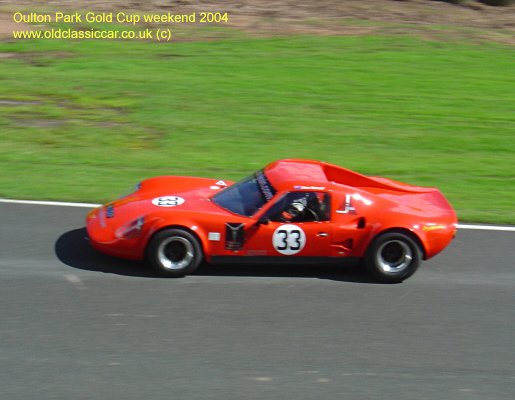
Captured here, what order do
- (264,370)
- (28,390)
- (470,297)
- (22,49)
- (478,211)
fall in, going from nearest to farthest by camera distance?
1. (28,390)
2. (264,370)
3. (470,297)
4. (478,211)
5. (22,49)

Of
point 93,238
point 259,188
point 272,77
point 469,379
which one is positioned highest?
point 272,77

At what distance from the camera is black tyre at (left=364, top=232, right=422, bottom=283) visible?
695 centimetres

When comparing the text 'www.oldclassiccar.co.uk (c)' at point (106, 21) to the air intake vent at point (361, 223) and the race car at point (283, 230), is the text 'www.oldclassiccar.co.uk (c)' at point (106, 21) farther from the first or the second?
the air intake vent at point (361, 223)

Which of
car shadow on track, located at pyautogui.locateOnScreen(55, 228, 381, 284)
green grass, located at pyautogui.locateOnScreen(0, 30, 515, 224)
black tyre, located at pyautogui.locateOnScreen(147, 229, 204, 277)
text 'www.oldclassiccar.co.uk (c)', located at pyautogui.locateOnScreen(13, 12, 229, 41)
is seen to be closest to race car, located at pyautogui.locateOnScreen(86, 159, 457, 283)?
black tyre, located at pyautogui.locateOnScreen(147, 229, 204, 277)

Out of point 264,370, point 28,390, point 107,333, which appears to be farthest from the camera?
point 107,333

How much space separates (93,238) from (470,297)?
391cm

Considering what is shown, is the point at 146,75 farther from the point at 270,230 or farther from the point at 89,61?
the point at 270,230

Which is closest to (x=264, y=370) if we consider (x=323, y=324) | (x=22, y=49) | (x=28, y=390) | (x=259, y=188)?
(x=323, y=324)

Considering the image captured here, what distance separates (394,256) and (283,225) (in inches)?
48.2

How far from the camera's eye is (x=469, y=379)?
5422 millimetres

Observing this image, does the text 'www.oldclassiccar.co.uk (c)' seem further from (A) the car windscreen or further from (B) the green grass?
(A) the car windscreen

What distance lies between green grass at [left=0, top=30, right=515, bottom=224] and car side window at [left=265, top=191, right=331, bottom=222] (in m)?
2.90

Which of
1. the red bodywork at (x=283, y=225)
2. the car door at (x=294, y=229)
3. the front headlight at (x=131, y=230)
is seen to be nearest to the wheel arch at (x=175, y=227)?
the red bodywork at (x=283, y=225)

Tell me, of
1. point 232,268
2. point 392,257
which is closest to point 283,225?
point 232,268
